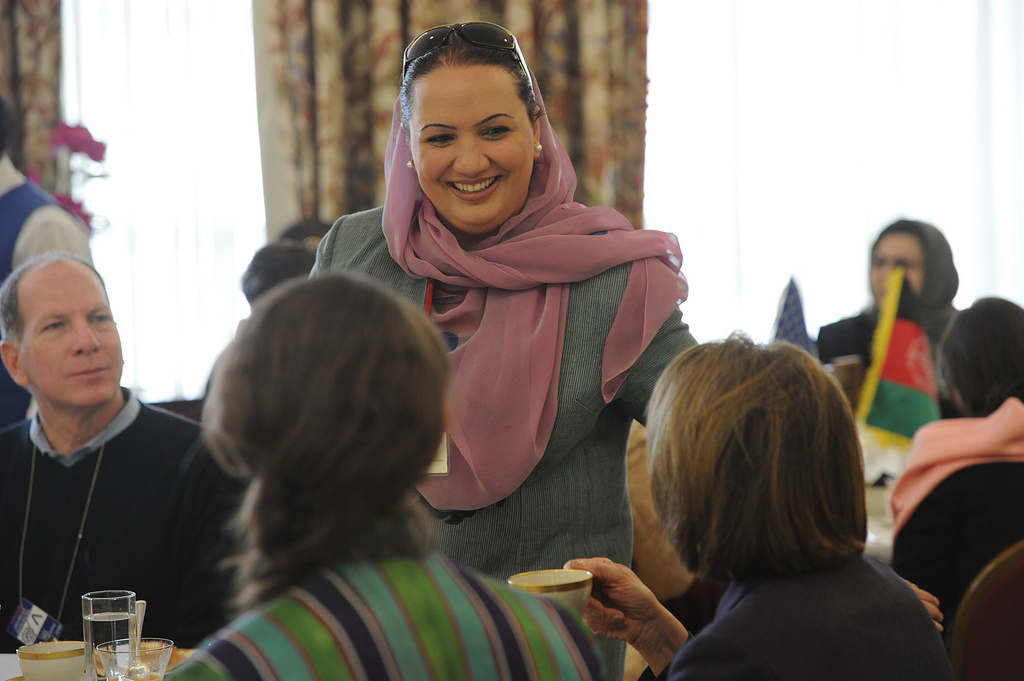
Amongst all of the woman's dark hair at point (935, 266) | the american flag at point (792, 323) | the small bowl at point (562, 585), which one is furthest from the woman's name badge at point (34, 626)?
the woman's dark hair at point (935, 266)

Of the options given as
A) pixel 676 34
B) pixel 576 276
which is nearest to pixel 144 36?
pixel 676 34

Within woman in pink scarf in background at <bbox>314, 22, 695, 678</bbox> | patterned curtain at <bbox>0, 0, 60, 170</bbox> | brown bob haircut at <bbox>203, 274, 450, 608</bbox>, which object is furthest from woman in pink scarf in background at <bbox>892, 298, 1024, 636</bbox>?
patterned curtain at <bbox>0, 0, 60, 170</bbox>

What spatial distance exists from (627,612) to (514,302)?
0.52 meters

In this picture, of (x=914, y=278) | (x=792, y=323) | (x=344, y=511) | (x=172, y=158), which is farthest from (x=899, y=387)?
(x=172, y=158)

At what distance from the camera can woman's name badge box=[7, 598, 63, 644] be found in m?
1.75

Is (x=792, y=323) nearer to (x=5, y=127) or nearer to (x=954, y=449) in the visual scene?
(x=954, y=449)

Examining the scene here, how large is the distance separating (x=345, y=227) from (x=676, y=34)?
2.92 metres

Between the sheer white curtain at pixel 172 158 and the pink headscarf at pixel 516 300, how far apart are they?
2672 millimetres

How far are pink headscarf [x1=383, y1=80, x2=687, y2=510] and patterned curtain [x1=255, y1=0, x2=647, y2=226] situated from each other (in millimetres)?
2277

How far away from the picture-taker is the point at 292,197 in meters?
4.02

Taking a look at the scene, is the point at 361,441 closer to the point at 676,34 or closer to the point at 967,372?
the point at 967,372

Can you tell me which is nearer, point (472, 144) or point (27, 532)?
point (472, 144)

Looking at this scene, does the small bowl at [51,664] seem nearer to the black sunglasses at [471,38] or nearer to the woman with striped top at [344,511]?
the woman with striped top at [344,511]

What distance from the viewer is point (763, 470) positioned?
42.5 inches
